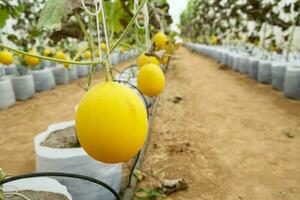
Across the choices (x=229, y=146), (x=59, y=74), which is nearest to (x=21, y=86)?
(x=59, y=74)

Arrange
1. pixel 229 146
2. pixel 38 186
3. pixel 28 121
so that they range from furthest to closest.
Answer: pixel 28 121, pixel 229 146, pixel 38 186

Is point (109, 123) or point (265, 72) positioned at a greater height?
point (109, 123)

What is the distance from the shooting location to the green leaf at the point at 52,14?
2.33ft

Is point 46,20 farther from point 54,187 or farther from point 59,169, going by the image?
point 59,169

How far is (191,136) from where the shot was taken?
256 cm

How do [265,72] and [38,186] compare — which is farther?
[265,72]

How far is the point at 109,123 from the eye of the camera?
601 millimetres

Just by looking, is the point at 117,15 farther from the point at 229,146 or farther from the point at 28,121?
the point at 28,121

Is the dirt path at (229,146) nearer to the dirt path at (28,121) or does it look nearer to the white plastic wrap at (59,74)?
the dirt path at (28,121)

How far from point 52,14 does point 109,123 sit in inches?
12.4

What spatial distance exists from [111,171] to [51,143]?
0.35 m

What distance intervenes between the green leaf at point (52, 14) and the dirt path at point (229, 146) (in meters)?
1.23

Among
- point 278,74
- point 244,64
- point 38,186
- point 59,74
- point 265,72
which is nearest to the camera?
point 38,186

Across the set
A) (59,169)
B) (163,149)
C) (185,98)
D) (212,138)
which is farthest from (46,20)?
(185,98)
